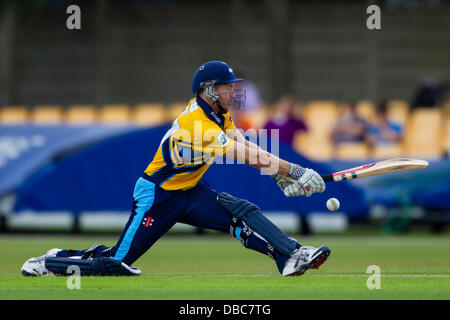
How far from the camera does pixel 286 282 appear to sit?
7605 mm

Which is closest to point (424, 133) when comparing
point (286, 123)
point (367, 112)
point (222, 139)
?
point (367, 112)

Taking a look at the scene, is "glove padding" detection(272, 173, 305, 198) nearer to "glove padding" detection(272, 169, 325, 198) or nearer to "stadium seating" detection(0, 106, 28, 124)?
"glove padding" detection(272, 169, 325, 198)

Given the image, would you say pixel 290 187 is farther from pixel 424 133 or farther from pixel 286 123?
pixel 424 133

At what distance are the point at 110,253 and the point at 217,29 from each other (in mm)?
16307

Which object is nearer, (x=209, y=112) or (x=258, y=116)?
(x=209, y=112)

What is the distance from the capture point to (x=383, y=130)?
1694 cm

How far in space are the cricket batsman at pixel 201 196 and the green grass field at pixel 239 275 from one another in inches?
7.5

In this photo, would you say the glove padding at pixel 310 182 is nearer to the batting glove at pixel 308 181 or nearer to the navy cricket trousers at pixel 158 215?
the batting glove at pixel 308 181

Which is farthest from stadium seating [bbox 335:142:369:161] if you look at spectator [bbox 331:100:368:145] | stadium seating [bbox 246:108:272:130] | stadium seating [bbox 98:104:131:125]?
stadium seating [bbox 98:104:131:125]

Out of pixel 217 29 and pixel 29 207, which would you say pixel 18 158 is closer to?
pixel 29 207

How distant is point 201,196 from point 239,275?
0.89 metres

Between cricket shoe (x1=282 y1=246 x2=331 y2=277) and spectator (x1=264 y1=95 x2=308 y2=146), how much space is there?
825 centimetres

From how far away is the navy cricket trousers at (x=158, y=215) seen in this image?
796 cm
